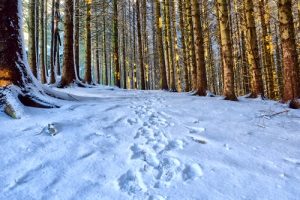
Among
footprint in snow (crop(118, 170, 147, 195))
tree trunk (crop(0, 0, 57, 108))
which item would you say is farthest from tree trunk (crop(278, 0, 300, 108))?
tree trunk (crop(0, 0, 57, 108))

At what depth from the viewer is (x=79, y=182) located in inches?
99.6

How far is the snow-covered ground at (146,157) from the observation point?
238 cm

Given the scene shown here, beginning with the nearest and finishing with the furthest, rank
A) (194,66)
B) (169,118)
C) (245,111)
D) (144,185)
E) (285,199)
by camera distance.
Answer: (285,199), (144,185), (169,118), (245,111), (194,66)

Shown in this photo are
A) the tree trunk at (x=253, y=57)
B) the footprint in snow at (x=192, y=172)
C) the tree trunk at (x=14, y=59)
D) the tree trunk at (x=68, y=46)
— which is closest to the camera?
the footprint in snow at (x=192, y=172)

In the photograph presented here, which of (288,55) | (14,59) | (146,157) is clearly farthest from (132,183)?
(288,55)

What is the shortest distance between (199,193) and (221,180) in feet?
1.02

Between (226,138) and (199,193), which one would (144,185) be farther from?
(226,138)

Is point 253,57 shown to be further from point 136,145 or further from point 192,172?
point 192,172

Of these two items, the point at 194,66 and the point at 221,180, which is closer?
the point at 221,180

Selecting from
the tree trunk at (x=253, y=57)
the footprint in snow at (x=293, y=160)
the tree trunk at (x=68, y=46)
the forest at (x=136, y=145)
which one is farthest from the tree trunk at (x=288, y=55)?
the tree trunk at (x=68, y=46)

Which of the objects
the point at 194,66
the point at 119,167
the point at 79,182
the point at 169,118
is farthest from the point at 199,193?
the point at 194,66

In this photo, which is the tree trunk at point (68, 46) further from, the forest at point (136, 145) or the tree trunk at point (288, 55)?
the tree trunk at point (288, 55)

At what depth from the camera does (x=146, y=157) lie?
304 centimetres

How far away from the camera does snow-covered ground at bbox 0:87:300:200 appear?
7.82ft
